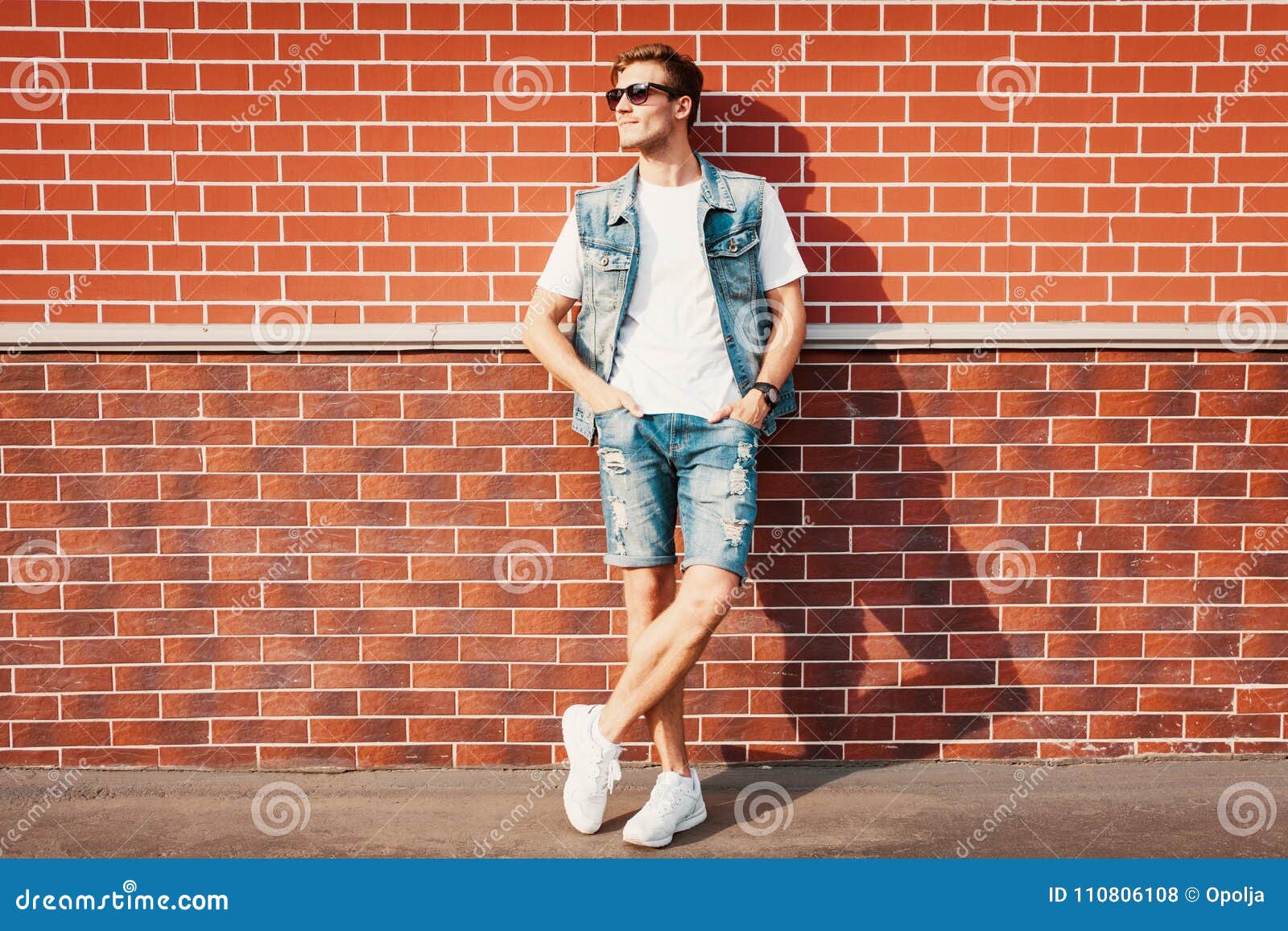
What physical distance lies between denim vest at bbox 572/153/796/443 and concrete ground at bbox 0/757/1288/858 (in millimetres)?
1406

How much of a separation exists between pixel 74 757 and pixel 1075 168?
4.20 meters

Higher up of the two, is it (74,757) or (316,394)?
(316,394)

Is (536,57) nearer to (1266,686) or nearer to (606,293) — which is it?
(606,293)

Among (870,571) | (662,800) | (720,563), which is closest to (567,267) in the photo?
(720,563)

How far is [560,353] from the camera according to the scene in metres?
3.69

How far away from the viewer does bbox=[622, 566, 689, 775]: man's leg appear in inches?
146

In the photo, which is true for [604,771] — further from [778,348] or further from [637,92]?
[637,92]

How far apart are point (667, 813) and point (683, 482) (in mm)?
1039

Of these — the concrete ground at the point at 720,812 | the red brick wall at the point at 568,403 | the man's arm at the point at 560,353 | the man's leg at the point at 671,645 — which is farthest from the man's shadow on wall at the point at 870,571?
the man's arm at the point at 560,353

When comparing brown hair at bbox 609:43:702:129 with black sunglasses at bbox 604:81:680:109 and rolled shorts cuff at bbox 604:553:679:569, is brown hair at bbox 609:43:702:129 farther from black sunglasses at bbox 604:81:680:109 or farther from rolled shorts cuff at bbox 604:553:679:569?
rolled shorts cuff at bbox 604:553:679:569

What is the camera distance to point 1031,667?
4.24 m

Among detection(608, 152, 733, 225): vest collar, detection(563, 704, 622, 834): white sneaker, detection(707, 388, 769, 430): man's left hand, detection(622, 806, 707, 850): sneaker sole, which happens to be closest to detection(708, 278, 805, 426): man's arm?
detection(707, 388, 769, 430): man's left hand

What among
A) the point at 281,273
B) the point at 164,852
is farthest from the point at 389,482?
the point at 164,852

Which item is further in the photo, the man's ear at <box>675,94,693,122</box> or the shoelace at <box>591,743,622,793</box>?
the man's ear at <box>675,94,693,122</box>
